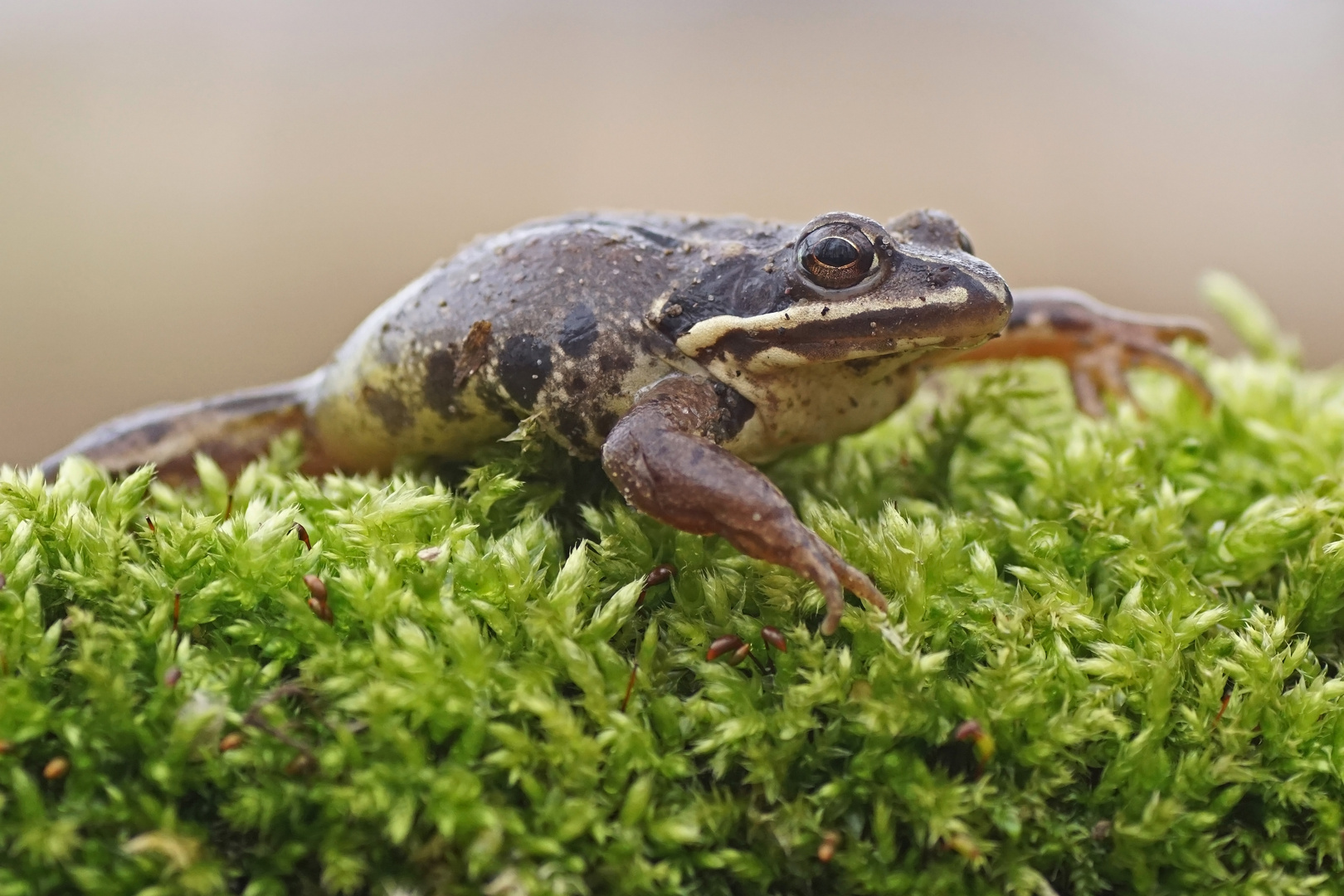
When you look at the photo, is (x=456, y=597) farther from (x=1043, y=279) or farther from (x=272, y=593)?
(x=1043, y=279)

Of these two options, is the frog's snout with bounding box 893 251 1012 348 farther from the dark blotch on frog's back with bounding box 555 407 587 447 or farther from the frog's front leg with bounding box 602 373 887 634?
the dark blotch on frog's back with bounding box 555 407 587 447

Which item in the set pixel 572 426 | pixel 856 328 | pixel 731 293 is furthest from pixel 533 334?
pixel 856 328

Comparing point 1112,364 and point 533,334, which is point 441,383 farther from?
point 1112,364

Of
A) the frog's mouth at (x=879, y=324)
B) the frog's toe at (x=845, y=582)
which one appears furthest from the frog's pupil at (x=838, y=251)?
the frog's toe at (x=845, y=582)

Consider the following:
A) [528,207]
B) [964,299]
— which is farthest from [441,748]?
[528,207]

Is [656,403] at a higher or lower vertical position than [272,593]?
higher

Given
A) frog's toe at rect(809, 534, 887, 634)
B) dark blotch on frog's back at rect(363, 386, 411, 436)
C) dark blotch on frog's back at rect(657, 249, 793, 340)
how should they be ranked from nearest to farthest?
frog's toe at rect(809, 534, 887, 634)
dark blotch on frog's back at rect(657, 249, 793, 340)
dark blotch on frog's back at rect(363, 386, 411, 436)

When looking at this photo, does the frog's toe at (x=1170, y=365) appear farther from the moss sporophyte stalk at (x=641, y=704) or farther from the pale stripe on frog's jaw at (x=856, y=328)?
the pale stripe on frog's jaw at (x=856, y=328)

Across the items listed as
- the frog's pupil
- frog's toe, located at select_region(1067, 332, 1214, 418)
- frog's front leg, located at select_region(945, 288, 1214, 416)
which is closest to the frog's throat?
the frog's pupil
